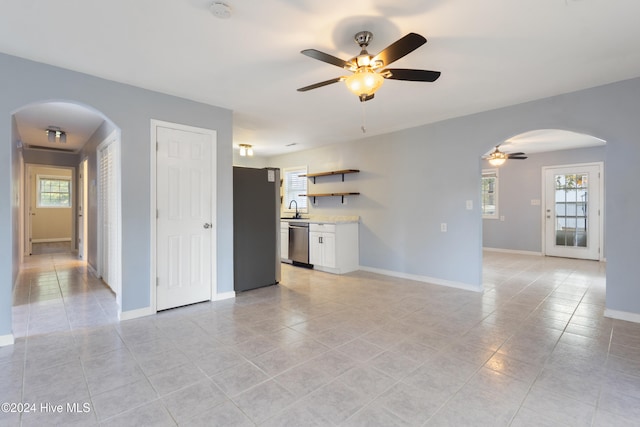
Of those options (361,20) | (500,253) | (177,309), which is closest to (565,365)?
(361,20)

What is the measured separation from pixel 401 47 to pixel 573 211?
7.17 metres

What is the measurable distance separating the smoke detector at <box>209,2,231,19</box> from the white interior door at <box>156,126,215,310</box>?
70.9 inches

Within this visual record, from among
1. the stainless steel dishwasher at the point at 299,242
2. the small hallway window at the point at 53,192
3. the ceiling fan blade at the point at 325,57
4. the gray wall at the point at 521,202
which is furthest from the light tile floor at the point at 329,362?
the small hallway window at the point at 53,192

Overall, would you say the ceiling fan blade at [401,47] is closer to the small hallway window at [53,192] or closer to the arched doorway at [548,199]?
the arched doorway at [548,199]

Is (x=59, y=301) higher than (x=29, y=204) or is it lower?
lower

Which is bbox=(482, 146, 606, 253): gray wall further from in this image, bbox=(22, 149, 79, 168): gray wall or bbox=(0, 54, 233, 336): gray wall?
bbox=(22, 149, 79, 168): gray wall

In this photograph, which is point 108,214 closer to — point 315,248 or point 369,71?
point 315,248

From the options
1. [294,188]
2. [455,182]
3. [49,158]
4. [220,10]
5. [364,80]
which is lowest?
[455,182]

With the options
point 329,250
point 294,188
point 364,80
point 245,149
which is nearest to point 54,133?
point 245,149

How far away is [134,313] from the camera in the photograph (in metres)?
3.22

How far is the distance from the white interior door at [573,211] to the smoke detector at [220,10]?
7795 millimetres

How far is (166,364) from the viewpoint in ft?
7.44

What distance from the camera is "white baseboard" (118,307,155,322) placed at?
10.3 ft

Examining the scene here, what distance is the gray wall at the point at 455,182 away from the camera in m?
3.12
